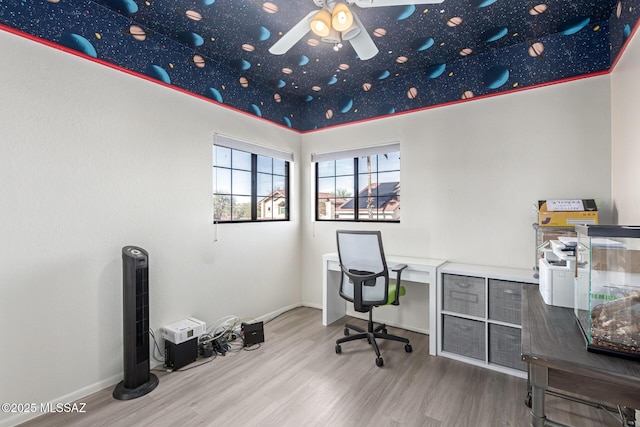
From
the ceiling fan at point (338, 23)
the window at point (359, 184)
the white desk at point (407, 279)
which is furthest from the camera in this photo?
the window at point (359, 184)

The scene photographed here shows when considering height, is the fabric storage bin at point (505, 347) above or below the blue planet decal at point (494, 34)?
below

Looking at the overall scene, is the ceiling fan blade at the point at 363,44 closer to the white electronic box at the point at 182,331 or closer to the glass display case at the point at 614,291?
the glass display case at the point at 614,291

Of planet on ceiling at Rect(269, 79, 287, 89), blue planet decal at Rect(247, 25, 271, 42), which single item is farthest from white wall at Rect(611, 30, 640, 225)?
planet on ceiling at Rect(269, 79, 287, 89)

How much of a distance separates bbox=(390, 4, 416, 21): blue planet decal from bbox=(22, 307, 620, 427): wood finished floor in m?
2.80

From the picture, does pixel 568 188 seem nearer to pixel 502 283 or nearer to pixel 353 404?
pixel 502 283

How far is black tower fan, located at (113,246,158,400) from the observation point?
6.91 feet

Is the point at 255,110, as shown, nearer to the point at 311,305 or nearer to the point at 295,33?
the point at 295,33

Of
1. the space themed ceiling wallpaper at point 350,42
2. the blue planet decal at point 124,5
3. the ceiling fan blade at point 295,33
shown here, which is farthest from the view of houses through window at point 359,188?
the blue planet decal at point 124,5

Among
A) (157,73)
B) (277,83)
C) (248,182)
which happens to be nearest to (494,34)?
(277,83)

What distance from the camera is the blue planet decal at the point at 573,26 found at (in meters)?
2.32

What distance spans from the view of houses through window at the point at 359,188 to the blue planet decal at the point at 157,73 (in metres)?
2.02

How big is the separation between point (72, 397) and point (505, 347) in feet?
10.5

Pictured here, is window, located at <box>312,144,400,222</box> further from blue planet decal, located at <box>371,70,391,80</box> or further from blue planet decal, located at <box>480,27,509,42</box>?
blue planet decal, located at <box>480,27,509,42</box>

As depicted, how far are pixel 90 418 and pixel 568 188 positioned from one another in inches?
153
